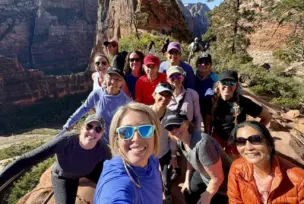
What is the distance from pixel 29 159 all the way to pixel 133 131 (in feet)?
4.80

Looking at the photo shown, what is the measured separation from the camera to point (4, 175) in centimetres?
256

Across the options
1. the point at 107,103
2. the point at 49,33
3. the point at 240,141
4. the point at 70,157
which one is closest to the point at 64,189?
the point at 70,157

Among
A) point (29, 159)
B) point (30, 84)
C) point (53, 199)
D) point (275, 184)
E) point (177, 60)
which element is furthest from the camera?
point (30, 84)

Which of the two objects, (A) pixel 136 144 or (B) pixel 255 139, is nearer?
(A) pixel 136 144

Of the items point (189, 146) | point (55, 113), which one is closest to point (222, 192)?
point (189, 146)

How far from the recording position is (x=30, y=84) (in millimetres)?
46531

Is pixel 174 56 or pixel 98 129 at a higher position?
pixel 174 56

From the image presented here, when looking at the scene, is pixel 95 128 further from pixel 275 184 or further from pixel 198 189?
pixel 275 184

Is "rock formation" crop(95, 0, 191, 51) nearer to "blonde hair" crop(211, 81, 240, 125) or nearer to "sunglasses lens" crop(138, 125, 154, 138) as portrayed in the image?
"blonde hair" crop(211, 81, 240, 125)

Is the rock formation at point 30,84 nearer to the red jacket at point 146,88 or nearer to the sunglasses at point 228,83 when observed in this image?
the red jacket at point 146,88

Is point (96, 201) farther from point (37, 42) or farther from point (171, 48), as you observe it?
point (37, 42)

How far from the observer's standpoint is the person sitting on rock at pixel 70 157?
8.70 ft

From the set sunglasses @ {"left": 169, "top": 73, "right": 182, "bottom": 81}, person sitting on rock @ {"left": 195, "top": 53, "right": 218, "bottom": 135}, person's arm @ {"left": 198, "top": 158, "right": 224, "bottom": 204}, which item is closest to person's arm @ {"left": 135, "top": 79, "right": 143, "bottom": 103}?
sunglasses @ {"left": 169, "top": 73, "right": 182, "bottom": 81}

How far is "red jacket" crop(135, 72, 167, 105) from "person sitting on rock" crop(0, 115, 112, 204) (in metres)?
1.25
